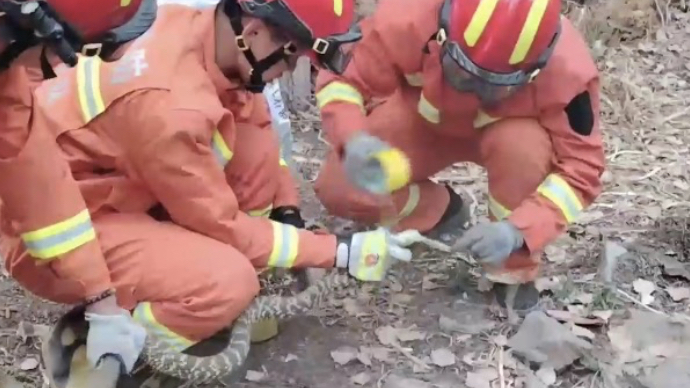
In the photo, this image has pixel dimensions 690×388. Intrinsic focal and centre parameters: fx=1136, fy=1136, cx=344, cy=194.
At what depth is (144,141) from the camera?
2736 millimetres

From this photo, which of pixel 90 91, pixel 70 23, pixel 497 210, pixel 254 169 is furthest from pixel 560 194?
pixel 70 23

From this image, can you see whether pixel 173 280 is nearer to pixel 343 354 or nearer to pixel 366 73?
pixel 343 354

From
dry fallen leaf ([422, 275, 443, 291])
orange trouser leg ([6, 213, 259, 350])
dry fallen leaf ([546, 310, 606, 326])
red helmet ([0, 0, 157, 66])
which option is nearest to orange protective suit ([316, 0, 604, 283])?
dry fallen leaf ([546, 310, 606, 326])

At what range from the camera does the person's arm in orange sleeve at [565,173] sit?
3.19 metres

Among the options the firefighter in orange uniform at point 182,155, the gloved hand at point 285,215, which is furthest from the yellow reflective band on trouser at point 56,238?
the gloved hand at point 285,215

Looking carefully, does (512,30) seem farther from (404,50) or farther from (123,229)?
(123,229)

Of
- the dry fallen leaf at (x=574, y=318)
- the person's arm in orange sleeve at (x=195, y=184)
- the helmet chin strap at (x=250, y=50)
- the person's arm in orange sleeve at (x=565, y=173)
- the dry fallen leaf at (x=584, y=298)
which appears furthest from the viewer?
the dry fallen leaf at (x=584, y=298)

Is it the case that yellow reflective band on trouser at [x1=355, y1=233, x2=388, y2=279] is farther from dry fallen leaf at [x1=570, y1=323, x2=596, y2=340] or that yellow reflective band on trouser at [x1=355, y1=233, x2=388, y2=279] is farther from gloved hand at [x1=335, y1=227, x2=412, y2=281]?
dry fallen leaf at [x1=570, y1=323, x2=596, y2=340]

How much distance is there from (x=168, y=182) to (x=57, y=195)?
0.33 m

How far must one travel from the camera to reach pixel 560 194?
320 cm

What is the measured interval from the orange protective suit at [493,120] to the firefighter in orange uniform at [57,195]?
3.15 feet

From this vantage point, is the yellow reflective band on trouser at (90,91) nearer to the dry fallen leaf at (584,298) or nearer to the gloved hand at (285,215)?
the gloved hand at (285,215)

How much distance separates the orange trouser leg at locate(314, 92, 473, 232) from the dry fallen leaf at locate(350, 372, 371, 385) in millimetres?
611

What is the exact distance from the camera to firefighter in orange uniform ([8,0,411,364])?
2.76 m
